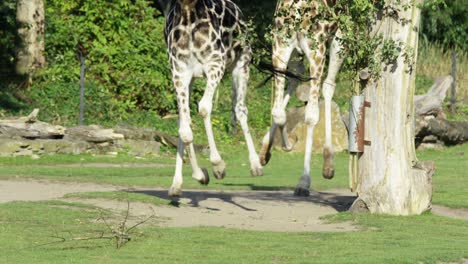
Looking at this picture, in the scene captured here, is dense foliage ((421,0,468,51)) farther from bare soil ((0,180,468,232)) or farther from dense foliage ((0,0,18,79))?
bare soil ((0,180,468,232))

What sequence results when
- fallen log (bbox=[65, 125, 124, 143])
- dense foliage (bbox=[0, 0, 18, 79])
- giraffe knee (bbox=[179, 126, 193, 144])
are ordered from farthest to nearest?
dense foliage (bbox=[0, 0, 18, 79])
fallen log (bbox=[65, 125, 124, 143])
giraffe knee (bbox=[179, 126, 193, 144])

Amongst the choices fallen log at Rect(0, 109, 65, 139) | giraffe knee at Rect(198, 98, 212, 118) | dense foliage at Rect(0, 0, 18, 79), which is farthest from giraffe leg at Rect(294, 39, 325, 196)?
dense foliage at Rect(0, 0, 18, 79)

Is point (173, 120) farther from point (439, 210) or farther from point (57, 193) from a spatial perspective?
point (439, 210)

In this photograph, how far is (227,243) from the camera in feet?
39.3

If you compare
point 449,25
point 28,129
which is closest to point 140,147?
point 28,129

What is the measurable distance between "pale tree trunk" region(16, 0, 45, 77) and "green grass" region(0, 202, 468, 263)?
1614cm

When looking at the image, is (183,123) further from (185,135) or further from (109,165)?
(109,165)

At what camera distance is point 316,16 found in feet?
52.2

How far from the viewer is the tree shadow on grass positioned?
1630cm

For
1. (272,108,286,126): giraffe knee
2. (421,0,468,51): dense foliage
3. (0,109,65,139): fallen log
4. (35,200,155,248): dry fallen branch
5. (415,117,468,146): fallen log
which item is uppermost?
(421,0,468,51): dense foliage

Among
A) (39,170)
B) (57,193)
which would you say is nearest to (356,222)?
(57,193)

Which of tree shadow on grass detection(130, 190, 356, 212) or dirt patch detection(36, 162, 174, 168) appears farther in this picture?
dirt patch detection(36, 162, 174, 168)

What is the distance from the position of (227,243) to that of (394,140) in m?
3.50

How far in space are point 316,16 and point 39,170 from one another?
7385 mm
